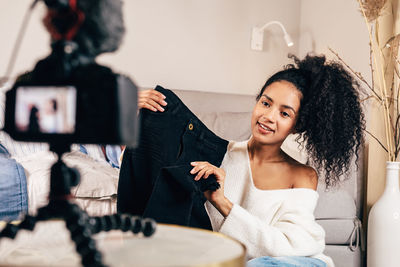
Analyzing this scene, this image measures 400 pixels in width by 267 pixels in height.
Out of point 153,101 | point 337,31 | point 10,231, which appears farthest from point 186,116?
point 337,31

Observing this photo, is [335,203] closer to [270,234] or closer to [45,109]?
[270,234]

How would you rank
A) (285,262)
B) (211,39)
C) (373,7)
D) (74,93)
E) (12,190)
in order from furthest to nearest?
1. (211,39)
2. (373,7)
3. (12,190)
4. (285,262)
5. (74,93)

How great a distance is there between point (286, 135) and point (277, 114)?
0.27 feet

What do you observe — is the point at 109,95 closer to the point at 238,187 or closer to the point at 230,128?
the point at 238,187

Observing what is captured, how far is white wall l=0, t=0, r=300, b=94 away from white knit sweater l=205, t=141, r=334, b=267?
1.21 metres

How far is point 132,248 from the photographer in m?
0.52

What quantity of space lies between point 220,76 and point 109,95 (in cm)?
235

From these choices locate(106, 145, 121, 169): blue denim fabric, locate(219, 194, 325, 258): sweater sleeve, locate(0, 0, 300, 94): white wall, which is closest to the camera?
locate(219, 194, 325, 258): sweater sleeve

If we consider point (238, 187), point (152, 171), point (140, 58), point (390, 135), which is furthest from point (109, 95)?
point (140, 58)

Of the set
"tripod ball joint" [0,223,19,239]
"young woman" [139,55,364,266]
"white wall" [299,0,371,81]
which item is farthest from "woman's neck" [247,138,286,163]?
"white wall" [299,0,371,81]

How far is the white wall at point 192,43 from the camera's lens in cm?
232

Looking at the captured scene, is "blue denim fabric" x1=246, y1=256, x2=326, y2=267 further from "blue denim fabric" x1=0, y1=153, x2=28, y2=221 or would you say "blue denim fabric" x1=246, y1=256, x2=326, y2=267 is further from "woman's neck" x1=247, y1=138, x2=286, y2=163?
"blue denim fabric" x1=0, y1=153, x2=28, y2=221

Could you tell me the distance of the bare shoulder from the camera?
1344mm

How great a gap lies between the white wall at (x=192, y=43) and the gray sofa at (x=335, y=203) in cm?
30
